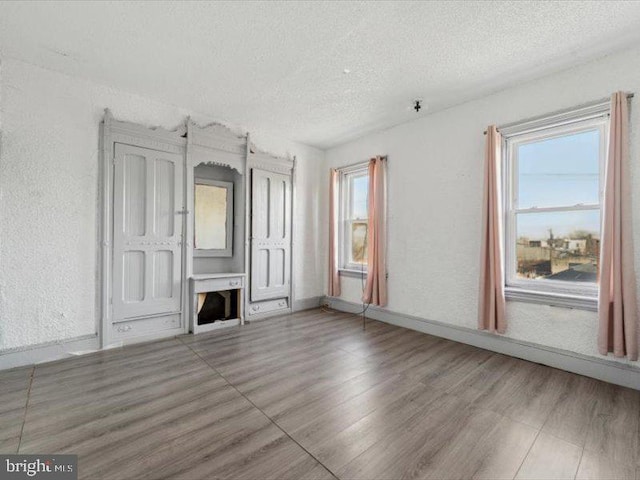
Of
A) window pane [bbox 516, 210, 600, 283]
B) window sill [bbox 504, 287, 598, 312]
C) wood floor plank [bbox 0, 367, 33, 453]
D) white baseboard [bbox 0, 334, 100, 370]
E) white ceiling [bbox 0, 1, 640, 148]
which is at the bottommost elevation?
wood floor plank [bbox 0, 367, 33, 453]

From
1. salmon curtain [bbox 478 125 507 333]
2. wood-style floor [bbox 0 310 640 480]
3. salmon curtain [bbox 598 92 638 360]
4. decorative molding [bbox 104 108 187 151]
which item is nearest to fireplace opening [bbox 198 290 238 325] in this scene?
wood-style floor [bbox 0 310 640 480]

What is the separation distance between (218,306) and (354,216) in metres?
2.50

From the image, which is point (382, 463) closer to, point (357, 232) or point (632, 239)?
point (632, 239)

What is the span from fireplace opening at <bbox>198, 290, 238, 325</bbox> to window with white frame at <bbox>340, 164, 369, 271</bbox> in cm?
184

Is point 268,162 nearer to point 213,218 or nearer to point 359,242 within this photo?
point 213,218

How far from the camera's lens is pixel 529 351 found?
112 inches

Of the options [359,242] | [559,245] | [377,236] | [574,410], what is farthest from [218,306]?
[559,245]

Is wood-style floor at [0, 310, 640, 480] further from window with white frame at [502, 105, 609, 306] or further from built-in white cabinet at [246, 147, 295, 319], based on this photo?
built-in white cabinet at [246, 147, 295, 319]

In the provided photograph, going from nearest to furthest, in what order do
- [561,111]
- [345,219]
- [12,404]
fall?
[12,404] < [561,111] < [345,219]

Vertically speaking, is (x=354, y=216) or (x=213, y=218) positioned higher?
(x=354, y=216)

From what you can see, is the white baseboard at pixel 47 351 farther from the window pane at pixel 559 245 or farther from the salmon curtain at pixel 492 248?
the window pane at pixel 559 245

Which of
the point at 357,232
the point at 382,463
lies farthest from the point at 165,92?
the point at 382,463

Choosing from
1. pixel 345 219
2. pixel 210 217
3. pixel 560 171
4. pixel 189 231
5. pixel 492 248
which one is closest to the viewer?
pixel 560 171

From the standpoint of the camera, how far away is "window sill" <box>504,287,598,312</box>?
2.53m
